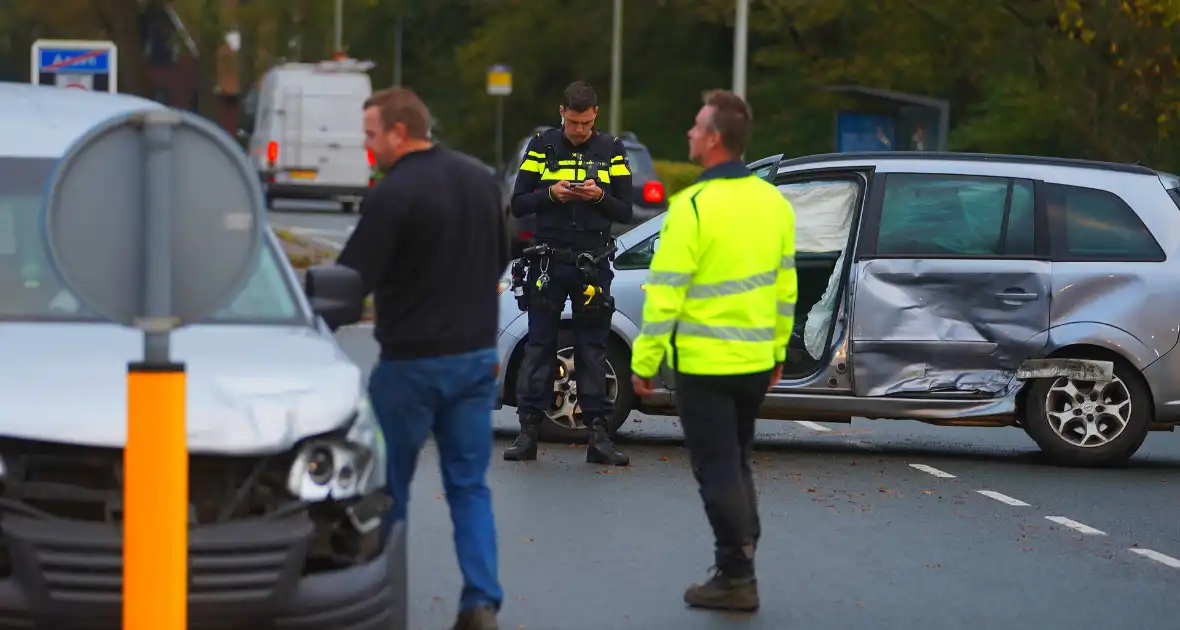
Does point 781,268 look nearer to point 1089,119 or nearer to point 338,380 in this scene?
point 338,380

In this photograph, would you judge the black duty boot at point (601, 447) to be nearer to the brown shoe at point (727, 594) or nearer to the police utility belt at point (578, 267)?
the police utility belt at point (578, 267)

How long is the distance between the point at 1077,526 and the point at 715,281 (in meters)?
3.29

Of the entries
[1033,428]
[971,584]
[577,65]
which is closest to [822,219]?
[1033,428]

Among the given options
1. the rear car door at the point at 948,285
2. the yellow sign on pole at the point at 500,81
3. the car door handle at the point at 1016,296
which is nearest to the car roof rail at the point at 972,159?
the rear car door at the point at 948,285

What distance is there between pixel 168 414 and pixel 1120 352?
26.1 ft

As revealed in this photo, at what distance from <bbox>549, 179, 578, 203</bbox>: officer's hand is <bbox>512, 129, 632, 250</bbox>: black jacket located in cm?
9

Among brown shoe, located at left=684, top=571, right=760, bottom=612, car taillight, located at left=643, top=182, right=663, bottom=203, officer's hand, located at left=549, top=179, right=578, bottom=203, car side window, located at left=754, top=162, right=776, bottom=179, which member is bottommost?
brown shoe, located at left=684, top=571, right=760, bottom=612

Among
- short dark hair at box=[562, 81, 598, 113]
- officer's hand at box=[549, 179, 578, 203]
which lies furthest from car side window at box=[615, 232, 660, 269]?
short dark hair at box=[562, 81, 598, 113]

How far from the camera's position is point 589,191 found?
1094 centimetres

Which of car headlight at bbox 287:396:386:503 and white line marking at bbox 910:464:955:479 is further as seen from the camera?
white line marking at bbox 910:464:955:479

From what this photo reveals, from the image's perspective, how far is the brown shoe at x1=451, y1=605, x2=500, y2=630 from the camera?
683 cm

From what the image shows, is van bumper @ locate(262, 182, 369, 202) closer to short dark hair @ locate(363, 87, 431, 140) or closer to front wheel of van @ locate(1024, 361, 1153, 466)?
front wheel of van @ locate(1024, 361, 1153, 466)

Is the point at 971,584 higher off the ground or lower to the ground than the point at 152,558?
lower

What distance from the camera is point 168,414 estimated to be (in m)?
4.95
